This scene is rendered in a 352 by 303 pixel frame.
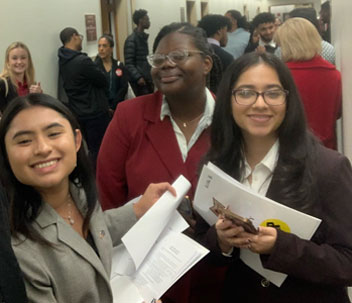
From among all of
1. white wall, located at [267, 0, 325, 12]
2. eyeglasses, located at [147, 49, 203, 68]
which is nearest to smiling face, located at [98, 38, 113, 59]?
eyeglasses, located at [147, 49, 203, 68]

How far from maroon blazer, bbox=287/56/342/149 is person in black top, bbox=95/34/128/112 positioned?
3526 millimetres

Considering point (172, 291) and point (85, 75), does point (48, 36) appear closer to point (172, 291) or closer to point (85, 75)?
point (85, 75)

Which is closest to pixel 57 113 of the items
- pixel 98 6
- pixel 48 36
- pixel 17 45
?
pixel 17 45

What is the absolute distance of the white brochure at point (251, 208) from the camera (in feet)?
4.53

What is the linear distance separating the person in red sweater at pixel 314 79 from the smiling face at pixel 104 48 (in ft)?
11.2

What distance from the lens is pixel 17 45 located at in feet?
15.1

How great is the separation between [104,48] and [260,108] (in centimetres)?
515

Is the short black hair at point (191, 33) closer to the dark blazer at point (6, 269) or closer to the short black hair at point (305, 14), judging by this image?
the dark blazer at point (6, 269)

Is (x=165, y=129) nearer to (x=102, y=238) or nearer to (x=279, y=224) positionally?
(x=102, y=238)

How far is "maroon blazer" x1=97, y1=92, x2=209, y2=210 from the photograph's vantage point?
193 cm

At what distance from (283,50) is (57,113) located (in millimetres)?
2362

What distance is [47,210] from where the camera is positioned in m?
1.43

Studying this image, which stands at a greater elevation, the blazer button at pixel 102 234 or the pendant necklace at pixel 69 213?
the pendant necklace at pixel 69 213

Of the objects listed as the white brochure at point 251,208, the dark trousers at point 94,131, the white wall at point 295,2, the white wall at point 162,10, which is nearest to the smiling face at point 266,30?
the dark trousers at point 94,131
